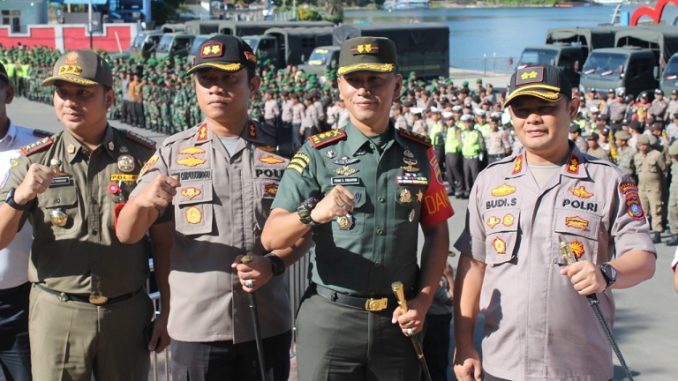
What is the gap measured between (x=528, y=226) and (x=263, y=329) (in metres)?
1.24

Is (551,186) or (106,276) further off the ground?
(551,186)

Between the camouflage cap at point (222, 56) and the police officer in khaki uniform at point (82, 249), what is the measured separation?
19.3 inches

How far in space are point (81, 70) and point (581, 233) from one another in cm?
221

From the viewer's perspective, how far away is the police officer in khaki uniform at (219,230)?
12.9 ft

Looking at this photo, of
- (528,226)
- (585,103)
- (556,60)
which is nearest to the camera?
(528,226)

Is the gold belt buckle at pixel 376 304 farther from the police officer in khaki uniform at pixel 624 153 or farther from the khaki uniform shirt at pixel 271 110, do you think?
the khaki uniform shirt at pixel 271 110

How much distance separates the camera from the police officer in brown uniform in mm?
12812

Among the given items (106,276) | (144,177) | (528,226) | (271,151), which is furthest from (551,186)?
(106,276)

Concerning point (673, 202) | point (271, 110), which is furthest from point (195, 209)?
point (271, 110)

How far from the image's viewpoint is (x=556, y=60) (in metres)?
30.6

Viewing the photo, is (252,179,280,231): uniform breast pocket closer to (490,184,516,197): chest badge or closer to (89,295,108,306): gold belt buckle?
(89,295,108,306): gold belt buckle

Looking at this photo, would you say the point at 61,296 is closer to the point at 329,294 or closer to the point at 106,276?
the point at 106,276

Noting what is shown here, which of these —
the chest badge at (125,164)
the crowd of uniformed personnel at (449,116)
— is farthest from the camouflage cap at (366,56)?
the chest badge at (125,164)

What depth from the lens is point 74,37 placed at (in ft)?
184
